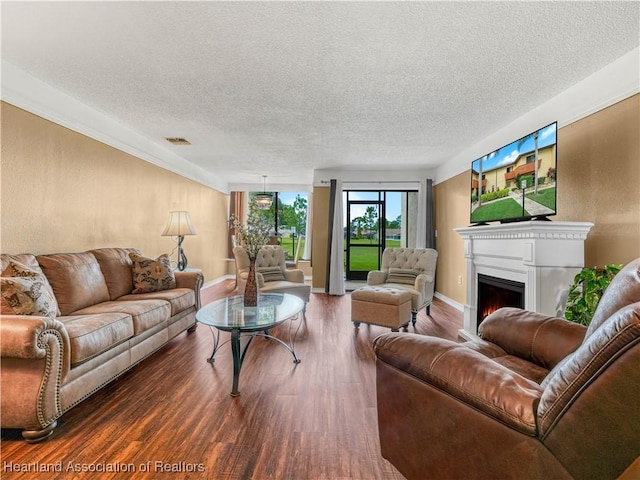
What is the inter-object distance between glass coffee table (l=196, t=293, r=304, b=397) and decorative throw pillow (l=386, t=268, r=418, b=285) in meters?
1.64

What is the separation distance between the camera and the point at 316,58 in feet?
7.59

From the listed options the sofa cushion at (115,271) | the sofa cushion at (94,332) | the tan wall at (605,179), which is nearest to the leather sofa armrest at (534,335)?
the tan wall at (605,179)

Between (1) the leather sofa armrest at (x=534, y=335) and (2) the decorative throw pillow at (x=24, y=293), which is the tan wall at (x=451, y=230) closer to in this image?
(1) the leather sofa armrest at (x=534, y=335)

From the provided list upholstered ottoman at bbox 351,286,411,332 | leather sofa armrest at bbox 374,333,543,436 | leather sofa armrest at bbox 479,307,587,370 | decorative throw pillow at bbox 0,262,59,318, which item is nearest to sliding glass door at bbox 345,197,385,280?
upholstered ottoman at bbox 351,286,411,332

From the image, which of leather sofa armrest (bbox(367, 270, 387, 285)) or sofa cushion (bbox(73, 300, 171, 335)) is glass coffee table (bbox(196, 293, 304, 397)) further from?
leather sofa armrest (bbox(367, 270, 387, 285))

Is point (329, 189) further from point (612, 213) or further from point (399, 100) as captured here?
point (612, 213)

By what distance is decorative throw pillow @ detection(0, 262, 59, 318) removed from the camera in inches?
74.8

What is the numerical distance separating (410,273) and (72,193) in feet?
13.1

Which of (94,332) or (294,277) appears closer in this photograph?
(94,332)

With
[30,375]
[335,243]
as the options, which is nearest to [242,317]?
[30,375]

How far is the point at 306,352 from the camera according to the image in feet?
9.95

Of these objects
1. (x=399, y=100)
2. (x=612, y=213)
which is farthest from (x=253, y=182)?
(x=612, y=213)

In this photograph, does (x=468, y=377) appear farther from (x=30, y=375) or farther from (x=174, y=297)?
(x=174, y=297)

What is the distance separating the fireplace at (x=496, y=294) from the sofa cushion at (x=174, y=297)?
126 inches
